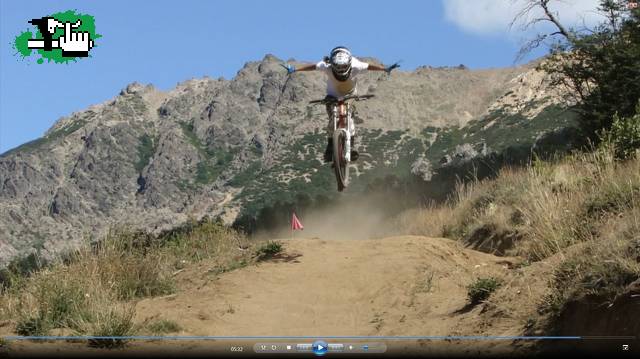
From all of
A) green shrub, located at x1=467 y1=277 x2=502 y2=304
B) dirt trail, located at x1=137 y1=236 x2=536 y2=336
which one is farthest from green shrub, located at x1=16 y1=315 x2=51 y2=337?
green shrub, located at x1=467 y1=277 x2=502 y2=304

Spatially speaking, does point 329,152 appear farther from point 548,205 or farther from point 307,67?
point 548,205

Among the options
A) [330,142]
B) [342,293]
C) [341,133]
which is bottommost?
[342,293]

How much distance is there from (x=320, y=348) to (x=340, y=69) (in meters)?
7.80

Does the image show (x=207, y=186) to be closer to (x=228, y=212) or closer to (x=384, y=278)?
(x=228, y=212)

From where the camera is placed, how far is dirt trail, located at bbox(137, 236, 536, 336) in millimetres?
14250

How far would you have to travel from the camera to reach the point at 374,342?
1216 centimetres

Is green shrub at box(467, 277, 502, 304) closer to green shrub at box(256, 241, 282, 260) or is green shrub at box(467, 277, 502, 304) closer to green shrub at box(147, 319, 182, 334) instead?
green shrub at box(147, 319, 182, 334)

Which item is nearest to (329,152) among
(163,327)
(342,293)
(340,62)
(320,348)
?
(340,62)

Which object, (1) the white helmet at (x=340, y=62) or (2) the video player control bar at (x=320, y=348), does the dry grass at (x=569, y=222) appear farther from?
(1) the white helmet at (x=340, y=62)

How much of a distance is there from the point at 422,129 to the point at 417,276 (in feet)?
560

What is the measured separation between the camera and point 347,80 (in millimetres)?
18219

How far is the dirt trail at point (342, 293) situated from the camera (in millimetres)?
14250

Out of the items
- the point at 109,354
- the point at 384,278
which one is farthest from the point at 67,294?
the point at 384,278

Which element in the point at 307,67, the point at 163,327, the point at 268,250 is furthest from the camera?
the point at 268,250
